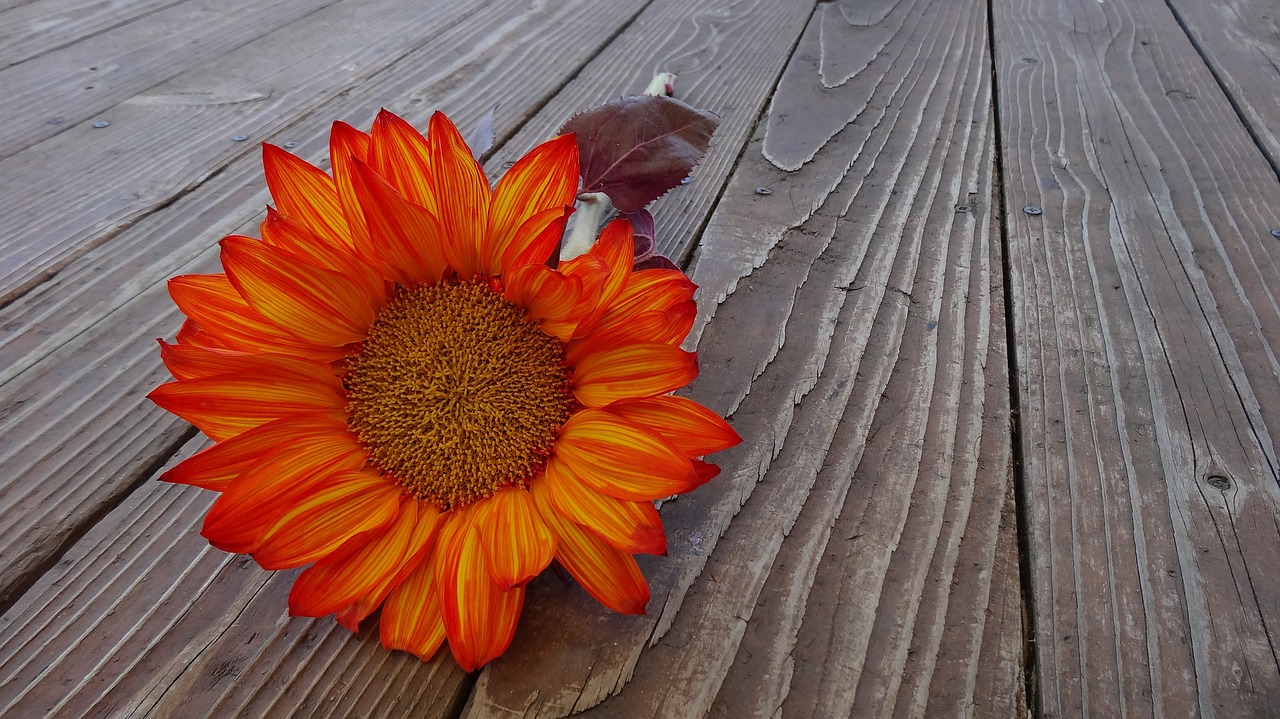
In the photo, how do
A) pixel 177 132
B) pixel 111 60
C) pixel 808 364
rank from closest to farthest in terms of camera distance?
pixel 808 364
pixel 177 132
pixel 111 60

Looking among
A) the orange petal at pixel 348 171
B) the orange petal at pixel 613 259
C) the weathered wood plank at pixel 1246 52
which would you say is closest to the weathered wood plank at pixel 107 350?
the orange petal at pixel 348 171

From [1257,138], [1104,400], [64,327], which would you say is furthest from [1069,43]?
[64,327]

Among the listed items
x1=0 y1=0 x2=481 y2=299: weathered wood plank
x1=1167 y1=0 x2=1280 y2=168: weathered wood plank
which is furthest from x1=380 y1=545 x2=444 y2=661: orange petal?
x1=1167 y1=0 x2=1280 y2=168: weathered wood plank

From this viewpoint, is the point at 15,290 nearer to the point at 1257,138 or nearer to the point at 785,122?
the point at 785,122

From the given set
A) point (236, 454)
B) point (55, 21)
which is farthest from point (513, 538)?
point (55, 21)

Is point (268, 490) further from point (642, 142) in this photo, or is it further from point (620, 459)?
point (642, 142)

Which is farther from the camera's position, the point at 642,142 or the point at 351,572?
the point at 642,142

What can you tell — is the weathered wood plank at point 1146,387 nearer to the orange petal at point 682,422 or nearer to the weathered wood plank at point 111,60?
→ the orange petal at point 682,422

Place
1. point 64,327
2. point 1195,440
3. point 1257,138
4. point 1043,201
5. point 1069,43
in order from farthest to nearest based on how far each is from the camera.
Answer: point 1069,43 < point 1257,138 < point 1043,201 < point 64,327 < point 1195,440
